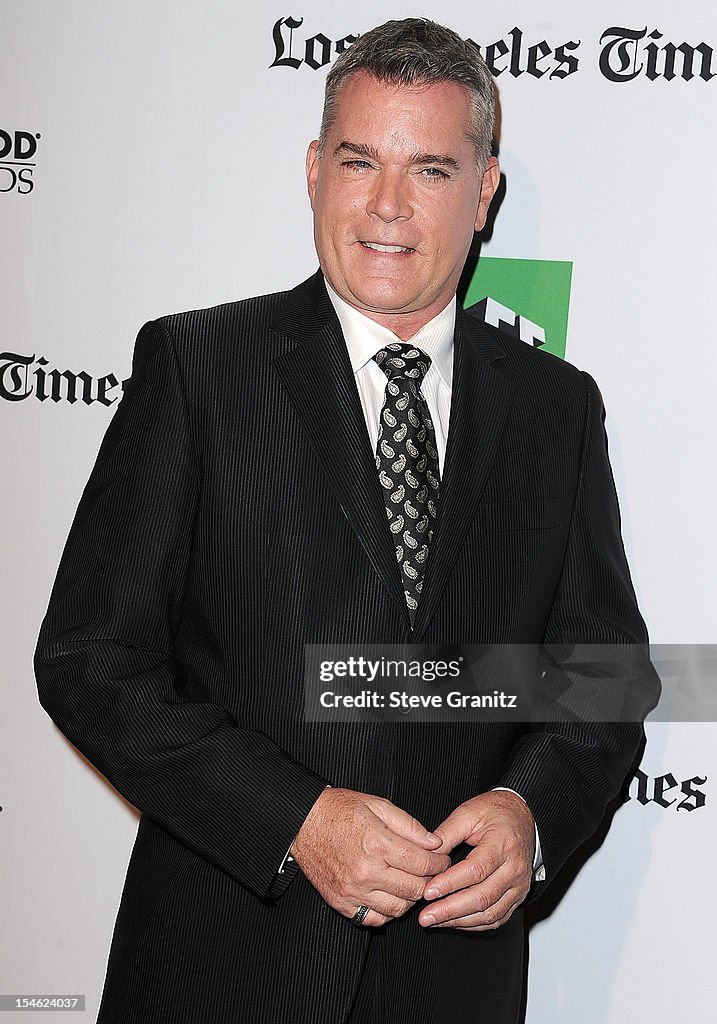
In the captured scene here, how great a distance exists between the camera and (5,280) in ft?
6.53

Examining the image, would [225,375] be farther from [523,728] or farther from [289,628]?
[523,728]

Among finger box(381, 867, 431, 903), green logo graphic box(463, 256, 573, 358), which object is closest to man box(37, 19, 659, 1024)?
finger box(381, 867, 431, 903)

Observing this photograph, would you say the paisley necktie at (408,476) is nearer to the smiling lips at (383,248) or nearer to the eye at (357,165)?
the smiling lips at (383,248)

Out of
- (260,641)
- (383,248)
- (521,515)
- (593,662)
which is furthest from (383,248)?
(593,662)

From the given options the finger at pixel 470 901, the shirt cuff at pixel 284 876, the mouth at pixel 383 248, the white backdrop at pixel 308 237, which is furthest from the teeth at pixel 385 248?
the finger at pixel 470 901

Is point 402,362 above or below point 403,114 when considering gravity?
below

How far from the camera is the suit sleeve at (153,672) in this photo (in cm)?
140

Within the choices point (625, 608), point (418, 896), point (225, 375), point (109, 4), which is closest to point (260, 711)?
point (418, 896)

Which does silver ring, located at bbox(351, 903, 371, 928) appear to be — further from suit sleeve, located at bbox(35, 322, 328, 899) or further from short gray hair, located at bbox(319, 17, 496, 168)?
short gray hair, located at bbox(319, 17, 496, 168)

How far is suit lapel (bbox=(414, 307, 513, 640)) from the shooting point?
1534mm

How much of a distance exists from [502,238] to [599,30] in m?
0.39

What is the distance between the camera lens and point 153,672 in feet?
4.79

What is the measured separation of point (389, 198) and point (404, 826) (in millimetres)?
837

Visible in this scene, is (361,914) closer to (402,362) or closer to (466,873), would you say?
(466,873)
